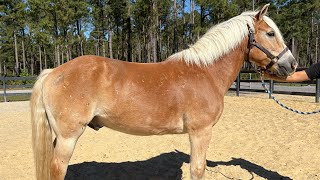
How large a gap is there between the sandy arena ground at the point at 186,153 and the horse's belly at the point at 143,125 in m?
1.40

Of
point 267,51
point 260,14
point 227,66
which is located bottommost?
point 227,66

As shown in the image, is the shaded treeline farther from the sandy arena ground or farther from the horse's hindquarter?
the horse's hindquarter

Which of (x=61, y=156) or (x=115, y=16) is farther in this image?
(x=115, y=16)

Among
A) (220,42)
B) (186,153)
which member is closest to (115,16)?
(186,153)

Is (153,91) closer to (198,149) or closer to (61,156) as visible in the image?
(198,149)

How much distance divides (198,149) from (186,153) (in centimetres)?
227

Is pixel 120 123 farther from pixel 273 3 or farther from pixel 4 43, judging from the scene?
pixel 4 43

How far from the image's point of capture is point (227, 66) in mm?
3002

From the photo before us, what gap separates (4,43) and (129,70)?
144ft

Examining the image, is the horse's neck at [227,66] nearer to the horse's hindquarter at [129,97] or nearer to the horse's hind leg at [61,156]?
the horse's hindquarter at [129,97]

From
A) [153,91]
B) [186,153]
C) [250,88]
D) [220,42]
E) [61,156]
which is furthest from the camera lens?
[250,88]

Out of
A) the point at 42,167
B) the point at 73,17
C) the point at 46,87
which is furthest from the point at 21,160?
the point at 73,17

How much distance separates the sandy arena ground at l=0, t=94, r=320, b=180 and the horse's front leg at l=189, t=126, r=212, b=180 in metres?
1.16

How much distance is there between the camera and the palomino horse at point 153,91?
2557 millimetres
